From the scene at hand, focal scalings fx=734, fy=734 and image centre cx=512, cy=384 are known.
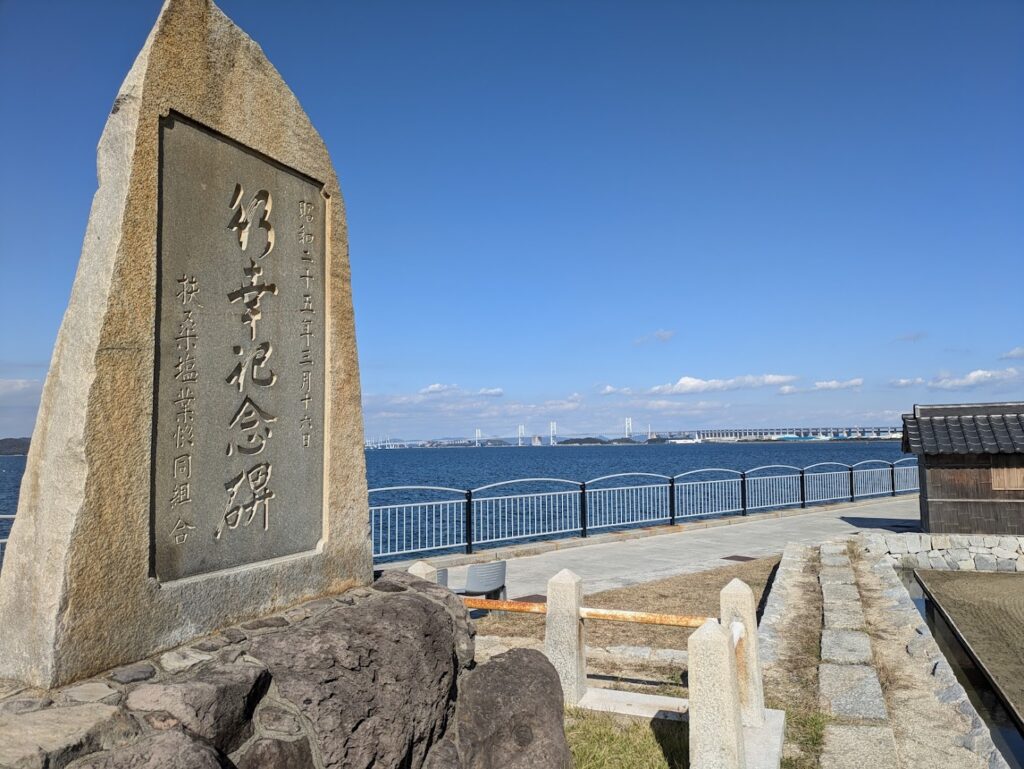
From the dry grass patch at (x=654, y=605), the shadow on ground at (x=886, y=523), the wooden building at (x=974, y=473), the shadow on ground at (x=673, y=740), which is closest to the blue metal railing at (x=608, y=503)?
the shadow on ground at (x=886, y=523)

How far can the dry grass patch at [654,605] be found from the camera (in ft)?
23.9

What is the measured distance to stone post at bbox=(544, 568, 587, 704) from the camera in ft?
17.1

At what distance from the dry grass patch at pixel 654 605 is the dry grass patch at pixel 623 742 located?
210 cm

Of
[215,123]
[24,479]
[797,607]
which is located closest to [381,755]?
[24,479]

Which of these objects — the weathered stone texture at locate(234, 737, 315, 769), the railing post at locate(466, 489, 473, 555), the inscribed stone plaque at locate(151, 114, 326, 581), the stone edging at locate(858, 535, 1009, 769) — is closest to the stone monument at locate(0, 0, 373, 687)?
the inscribed stone plaque at locate(151, 114, 326, 581)

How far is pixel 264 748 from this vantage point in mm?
2896

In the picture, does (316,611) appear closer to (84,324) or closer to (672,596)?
(84,324)

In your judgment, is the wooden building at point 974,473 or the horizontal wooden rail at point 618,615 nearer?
the horizontal wooden rail at point 618,615

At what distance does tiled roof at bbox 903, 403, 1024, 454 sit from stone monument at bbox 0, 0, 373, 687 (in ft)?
37.7

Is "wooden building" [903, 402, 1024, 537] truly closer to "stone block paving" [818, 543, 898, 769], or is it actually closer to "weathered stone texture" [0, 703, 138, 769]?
"stone block paving" [818, 543, 898, 769]

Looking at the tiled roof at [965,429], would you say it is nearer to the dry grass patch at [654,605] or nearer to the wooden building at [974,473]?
the wooden building at [974,473]

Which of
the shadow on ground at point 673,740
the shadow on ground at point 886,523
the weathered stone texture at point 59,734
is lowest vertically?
the shadow on ground at point 886,523

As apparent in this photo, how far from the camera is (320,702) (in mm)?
3121

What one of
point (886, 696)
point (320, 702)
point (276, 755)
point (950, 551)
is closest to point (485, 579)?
point (886, 696)
